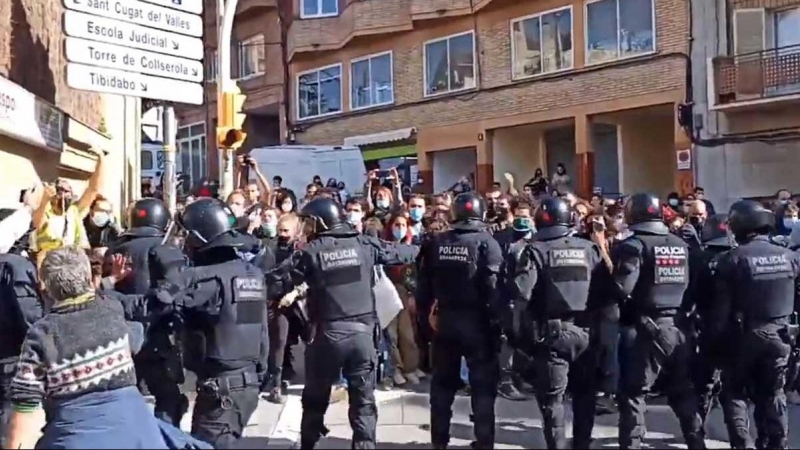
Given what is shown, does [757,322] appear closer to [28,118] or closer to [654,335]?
[654,335]

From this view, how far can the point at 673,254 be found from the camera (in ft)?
22.7

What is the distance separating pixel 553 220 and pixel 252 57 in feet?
84.9

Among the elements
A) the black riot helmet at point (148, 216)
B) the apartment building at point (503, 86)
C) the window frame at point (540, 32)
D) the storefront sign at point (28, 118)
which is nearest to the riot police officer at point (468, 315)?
the black riot helmet at point (148, 216)

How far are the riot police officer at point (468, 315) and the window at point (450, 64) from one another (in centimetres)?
1697

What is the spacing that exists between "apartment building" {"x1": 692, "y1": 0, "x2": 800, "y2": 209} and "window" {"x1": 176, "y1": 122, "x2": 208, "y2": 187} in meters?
19.8

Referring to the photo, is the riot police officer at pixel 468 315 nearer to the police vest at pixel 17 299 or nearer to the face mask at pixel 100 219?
the police vest at pixel 17 299

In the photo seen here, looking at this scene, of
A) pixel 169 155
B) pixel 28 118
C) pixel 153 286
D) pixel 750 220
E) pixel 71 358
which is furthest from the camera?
pixel 169 155

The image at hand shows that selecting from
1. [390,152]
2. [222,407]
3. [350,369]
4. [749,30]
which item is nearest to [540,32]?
[749,30]

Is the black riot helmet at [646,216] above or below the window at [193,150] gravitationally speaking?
below

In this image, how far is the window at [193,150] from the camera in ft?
114

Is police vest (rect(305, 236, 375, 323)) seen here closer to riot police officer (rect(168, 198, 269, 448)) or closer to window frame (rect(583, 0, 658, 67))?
riot police officer (rect(168, 198, 269, 448))

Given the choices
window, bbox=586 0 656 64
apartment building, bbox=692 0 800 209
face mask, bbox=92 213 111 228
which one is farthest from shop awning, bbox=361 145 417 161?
face mask, bbox=92 213 111 228

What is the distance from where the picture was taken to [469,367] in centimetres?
715

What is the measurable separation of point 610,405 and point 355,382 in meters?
3.25
